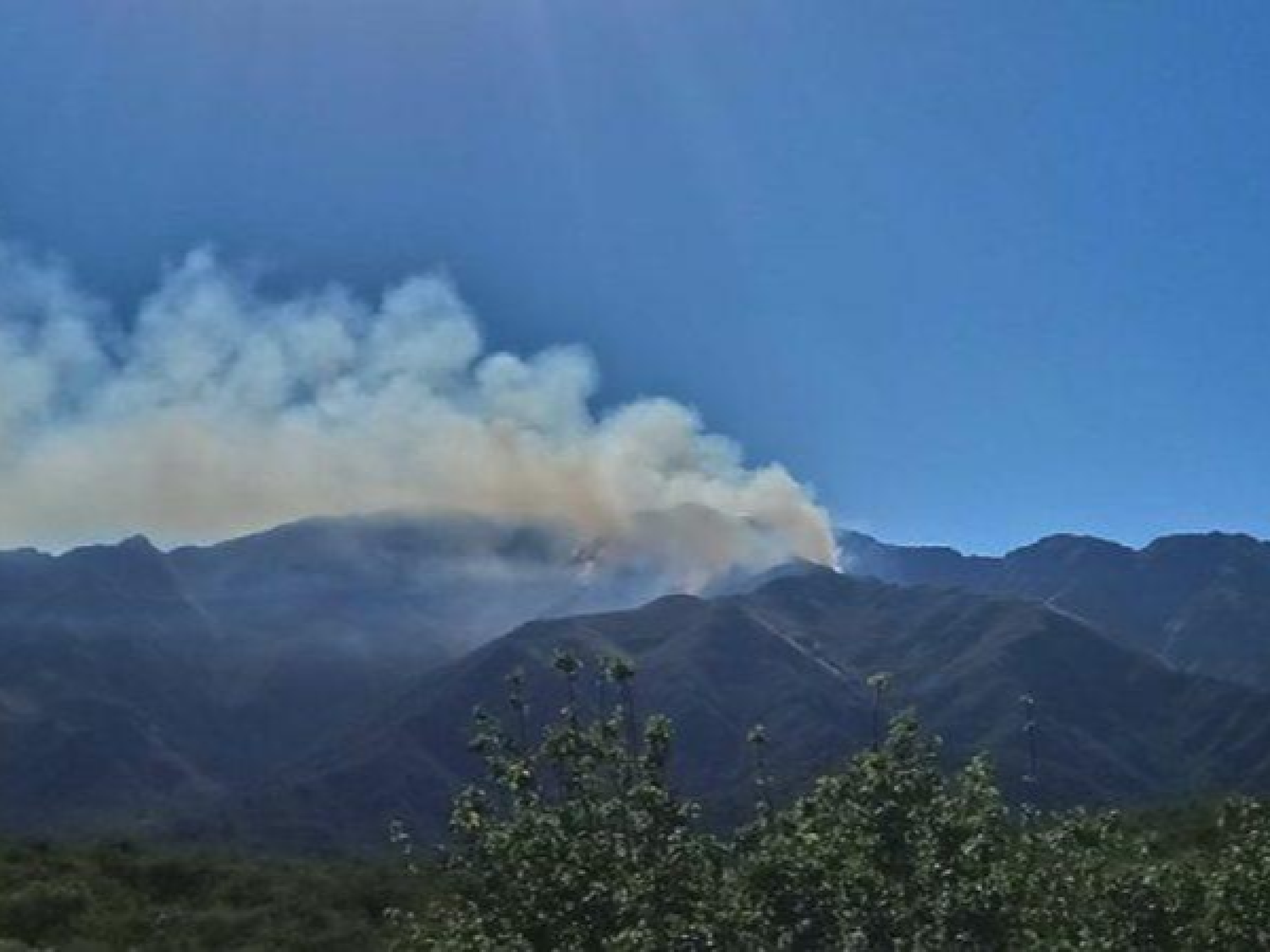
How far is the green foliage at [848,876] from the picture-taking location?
3167cm

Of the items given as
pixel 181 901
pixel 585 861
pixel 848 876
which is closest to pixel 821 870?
pixel 848 876

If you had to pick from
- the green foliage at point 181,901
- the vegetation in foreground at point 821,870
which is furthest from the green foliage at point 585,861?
the green foliage at point 181,901

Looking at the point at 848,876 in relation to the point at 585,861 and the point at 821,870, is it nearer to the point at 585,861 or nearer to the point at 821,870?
the point at 821,870

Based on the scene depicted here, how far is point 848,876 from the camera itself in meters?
32.0

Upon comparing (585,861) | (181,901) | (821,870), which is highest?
(585,861)

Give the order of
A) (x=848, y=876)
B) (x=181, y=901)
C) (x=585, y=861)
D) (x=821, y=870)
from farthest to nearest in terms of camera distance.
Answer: (x=181, y=901) < (x=585, y=861) < (x=821, y=870) < (x=848, y=876)

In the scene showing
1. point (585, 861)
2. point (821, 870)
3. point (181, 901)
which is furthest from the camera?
point (181, 901)

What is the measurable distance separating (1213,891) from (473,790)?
1829 centimetres

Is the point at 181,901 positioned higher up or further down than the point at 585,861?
further down

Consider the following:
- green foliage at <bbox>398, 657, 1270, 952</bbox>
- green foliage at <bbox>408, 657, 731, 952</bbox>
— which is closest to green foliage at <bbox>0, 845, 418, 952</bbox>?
green foliage at <bbox>408, 657, 731, 952</bbox>

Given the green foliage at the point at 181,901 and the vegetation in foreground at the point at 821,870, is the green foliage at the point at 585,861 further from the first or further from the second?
the green foliage at the point at 181,901

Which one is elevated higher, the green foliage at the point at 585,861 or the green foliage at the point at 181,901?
the green foliage at the point at 585,861

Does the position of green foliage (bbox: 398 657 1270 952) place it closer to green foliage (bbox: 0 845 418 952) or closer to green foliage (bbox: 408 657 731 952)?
green foliage (bbox: 408 657 731 952)

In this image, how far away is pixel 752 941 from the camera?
31.3 m
